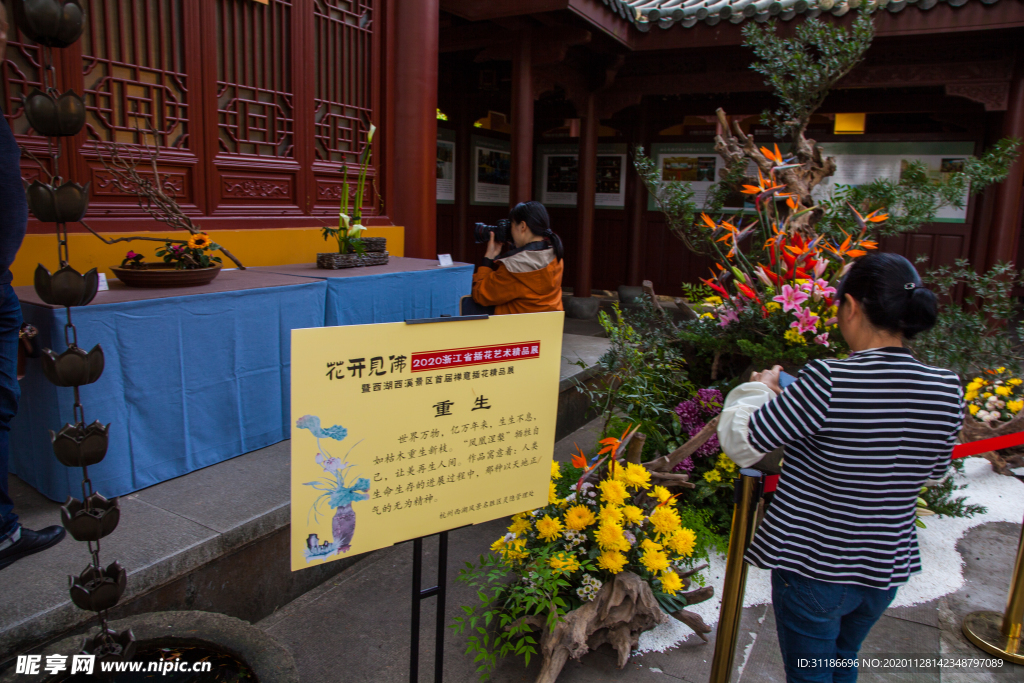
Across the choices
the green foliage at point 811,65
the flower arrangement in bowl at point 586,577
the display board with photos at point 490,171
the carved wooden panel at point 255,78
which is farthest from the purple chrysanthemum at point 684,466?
the display board with photos at point 490,171

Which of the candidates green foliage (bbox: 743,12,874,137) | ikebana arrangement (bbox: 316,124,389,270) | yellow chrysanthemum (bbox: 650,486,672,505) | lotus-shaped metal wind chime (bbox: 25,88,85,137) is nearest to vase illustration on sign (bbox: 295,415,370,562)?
lotus-shaped metal wind chime (bbox: 25,88,85,137)

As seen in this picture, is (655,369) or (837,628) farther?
(655,369)

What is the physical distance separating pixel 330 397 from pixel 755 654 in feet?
6.56

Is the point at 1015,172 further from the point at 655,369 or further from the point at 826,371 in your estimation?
the point at 826,371

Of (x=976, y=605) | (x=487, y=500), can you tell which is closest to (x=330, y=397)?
(x=487, y=500)

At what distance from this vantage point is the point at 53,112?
4.26ft

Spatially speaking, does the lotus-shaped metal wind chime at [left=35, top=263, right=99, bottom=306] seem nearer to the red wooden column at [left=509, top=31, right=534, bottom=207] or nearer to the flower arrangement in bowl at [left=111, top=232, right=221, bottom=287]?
the flower arrangement in bowl at [left=111, top=232, right=221, bottom=287]

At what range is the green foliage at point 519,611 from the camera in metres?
2.24

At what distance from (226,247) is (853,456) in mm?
3721

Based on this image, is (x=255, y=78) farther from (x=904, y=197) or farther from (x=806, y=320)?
(x=904, y=197)

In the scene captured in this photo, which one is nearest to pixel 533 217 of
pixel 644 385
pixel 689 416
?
pixel 644 385

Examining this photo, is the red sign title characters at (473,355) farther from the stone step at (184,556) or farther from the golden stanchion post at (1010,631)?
the golden stanchion post at (1010,631)

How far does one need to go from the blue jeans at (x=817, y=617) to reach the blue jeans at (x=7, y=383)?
243cm

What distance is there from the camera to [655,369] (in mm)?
3803
